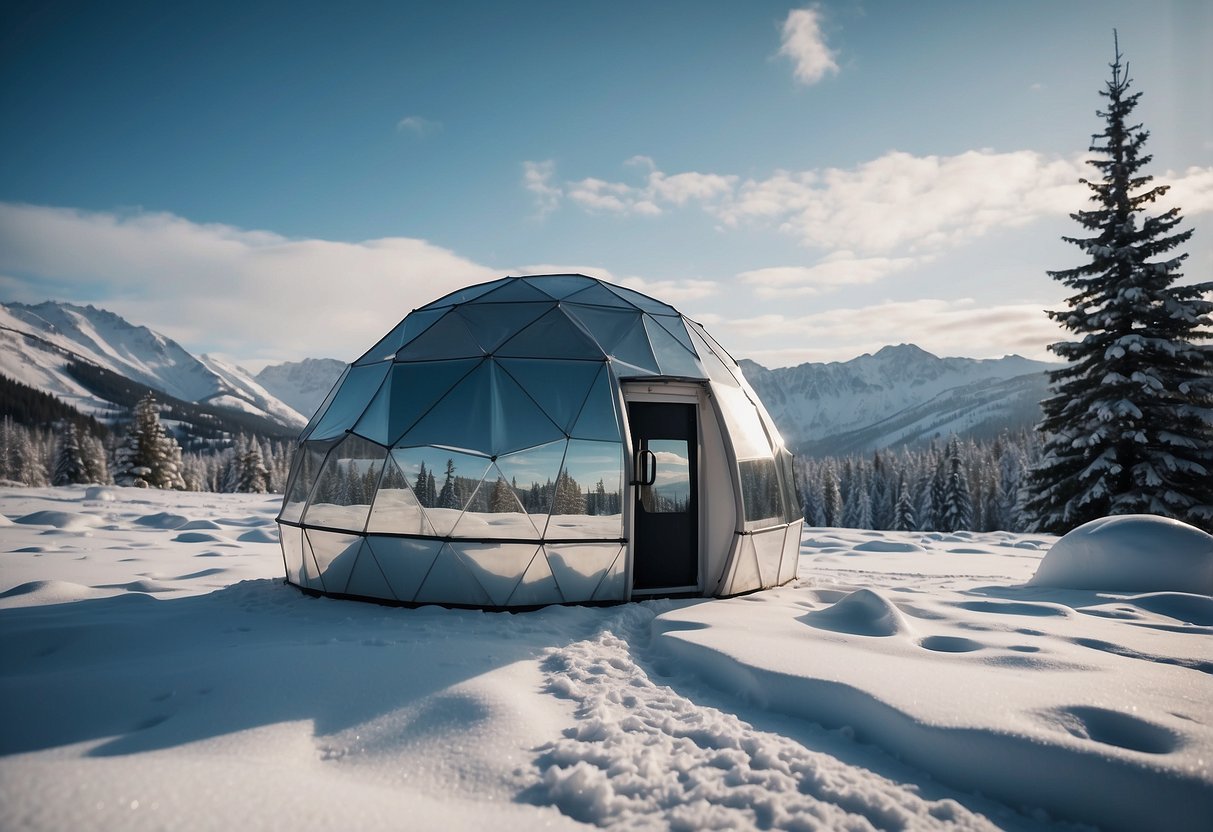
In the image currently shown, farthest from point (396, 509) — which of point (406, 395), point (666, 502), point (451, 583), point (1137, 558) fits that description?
point (1137, 558)

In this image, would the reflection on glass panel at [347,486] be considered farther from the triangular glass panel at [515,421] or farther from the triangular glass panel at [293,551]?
the triangular glass panel at [515,421]

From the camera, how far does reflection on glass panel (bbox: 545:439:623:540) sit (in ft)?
20.9

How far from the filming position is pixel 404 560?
21.1 ft

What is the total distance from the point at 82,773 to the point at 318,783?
40.9 inches

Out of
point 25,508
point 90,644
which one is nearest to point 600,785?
point 90,644

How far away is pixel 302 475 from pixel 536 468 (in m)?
3.52

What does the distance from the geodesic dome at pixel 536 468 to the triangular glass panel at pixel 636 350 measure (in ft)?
0.09

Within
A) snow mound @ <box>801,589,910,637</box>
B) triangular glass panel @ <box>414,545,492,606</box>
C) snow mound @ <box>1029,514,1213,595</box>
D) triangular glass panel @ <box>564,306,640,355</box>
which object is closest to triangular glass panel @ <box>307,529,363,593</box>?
triangular glass panel @ <box>414,545,492,606</box>

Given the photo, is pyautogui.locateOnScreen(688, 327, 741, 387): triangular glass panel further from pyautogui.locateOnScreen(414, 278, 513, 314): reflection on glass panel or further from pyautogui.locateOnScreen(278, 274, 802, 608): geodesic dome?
pyautogui.locateOnScreen(414, 278, 513, 314): reflection on glass panel

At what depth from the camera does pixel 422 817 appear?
2551 mm

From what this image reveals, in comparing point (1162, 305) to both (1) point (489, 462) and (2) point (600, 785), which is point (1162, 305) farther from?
(2) point (600, 785)

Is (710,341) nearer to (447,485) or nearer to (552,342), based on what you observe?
(552,342)

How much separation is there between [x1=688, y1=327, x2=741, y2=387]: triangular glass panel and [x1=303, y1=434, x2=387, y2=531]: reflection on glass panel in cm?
435

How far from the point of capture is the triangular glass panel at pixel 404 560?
20.8ft
